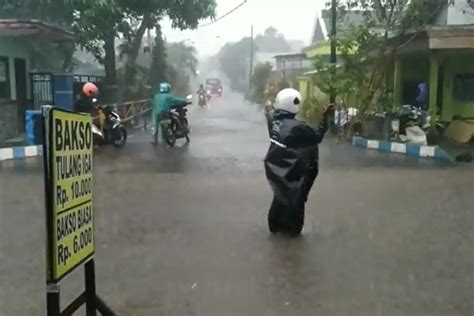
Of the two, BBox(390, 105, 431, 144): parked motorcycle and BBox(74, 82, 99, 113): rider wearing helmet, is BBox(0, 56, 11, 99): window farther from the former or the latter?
BBox(390, 105, 431, 144): parked motorcycle

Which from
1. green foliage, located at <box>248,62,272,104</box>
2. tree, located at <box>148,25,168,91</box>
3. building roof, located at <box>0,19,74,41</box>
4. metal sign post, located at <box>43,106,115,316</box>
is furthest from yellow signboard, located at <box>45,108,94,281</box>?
green foliage, located at <box>248,62,272,104</box>

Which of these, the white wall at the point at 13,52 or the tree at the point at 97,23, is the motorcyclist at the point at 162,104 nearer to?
the white wall at the point at 13,52

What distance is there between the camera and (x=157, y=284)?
17.0ft

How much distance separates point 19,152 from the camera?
13.0 meters

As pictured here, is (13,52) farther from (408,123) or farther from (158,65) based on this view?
(158,65)

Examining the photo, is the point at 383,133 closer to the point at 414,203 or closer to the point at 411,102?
the point at 411,102

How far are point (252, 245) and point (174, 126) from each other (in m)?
9.48

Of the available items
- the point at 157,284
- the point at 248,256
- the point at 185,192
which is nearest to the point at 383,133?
the point at 185,192

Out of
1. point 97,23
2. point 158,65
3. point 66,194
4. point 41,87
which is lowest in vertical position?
point 66,194

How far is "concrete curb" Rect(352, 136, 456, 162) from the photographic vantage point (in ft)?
43.5

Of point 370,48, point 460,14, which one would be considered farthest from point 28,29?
point 460,14

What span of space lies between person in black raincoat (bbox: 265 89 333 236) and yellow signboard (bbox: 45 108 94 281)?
11.2 ft

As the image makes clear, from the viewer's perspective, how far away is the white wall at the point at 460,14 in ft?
59.1

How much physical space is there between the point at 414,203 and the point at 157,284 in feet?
14.8
